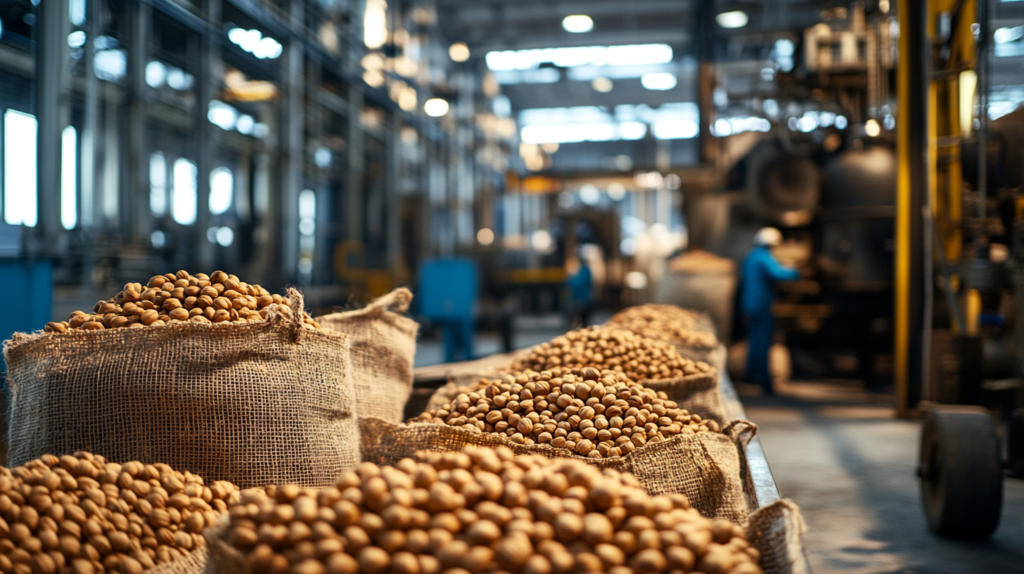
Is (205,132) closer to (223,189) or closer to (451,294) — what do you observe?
(451,294)

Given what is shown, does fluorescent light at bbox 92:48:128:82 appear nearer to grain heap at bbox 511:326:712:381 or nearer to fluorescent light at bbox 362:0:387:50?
fluorescent light at bbox 362:0:387:50

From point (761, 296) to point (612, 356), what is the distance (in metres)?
4.90

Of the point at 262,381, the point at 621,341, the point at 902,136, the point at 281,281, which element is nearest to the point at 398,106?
the point at 281,281

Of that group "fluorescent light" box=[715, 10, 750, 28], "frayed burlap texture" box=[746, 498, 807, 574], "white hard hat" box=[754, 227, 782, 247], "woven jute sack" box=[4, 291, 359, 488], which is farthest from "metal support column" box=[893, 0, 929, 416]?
"fluorescent light" box=[715, 10, 750, 28]

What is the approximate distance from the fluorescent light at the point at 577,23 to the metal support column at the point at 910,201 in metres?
9.04

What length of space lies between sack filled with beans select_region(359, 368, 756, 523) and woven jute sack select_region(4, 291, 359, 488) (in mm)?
235

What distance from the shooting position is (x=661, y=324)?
4.02m

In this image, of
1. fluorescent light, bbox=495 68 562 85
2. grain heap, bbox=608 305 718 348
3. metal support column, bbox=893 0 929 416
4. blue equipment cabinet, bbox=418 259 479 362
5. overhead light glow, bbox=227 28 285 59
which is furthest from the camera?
fluorescent light, bbox=495 68 562 85

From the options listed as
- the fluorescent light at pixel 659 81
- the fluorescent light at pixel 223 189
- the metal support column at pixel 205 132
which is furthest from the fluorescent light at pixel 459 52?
the metal support column at pixel 205 132

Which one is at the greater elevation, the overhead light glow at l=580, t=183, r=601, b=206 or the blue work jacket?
the overhead light glow at l=580, t=183, r=601, b=206

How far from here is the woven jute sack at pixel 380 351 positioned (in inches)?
88.1

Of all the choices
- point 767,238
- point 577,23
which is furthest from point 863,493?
point 577,23

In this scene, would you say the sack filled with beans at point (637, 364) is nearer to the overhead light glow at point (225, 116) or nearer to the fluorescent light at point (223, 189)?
the overhead light glow at point (225, 116)

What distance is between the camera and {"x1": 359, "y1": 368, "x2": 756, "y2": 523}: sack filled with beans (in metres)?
1.62
